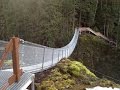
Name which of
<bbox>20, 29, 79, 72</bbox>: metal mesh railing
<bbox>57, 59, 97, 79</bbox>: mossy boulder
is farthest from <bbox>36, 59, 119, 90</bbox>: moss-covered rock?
<bbox>20, 29, 79, 72</bbox>: metal mesh railing

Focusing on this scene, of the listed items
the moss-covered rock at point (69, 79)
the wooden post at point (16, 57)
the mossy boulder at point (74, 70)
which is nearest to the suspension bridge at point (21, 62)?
the wooden post at point (16, 57)

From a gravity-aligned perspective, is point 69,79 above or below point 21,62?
below

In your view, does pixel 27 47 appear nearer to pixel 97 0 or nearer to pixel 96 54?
pixel 96 54

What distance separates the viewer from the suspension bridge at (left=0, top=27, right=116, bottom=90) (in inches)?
180

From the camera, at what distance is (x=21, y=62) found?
6906 mm

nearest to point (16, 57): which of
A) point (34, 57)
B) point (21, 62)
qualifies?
point (21, 62)

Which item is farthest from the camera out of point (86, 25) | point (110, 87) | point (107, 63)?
point (86, 25)

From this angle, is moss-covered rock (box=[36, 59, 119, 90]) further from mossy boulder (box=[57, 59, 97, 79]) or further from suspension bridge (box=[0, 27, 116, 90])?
suspension bridge (box=[0, 27, 116, 90])

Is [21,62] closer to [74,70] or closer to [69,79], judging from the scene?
[69,79]

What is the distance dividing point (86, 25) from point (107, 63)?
6279 mm

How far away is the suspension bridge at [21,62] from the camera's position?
15.0 ft

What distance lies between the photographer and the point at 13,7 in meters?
18.2

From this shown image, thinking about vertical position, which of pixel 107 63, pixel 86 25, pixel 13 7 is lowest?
pixel 107 63

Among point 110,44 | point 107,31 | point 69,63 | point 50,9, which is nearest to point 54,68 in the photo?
point 69,63
